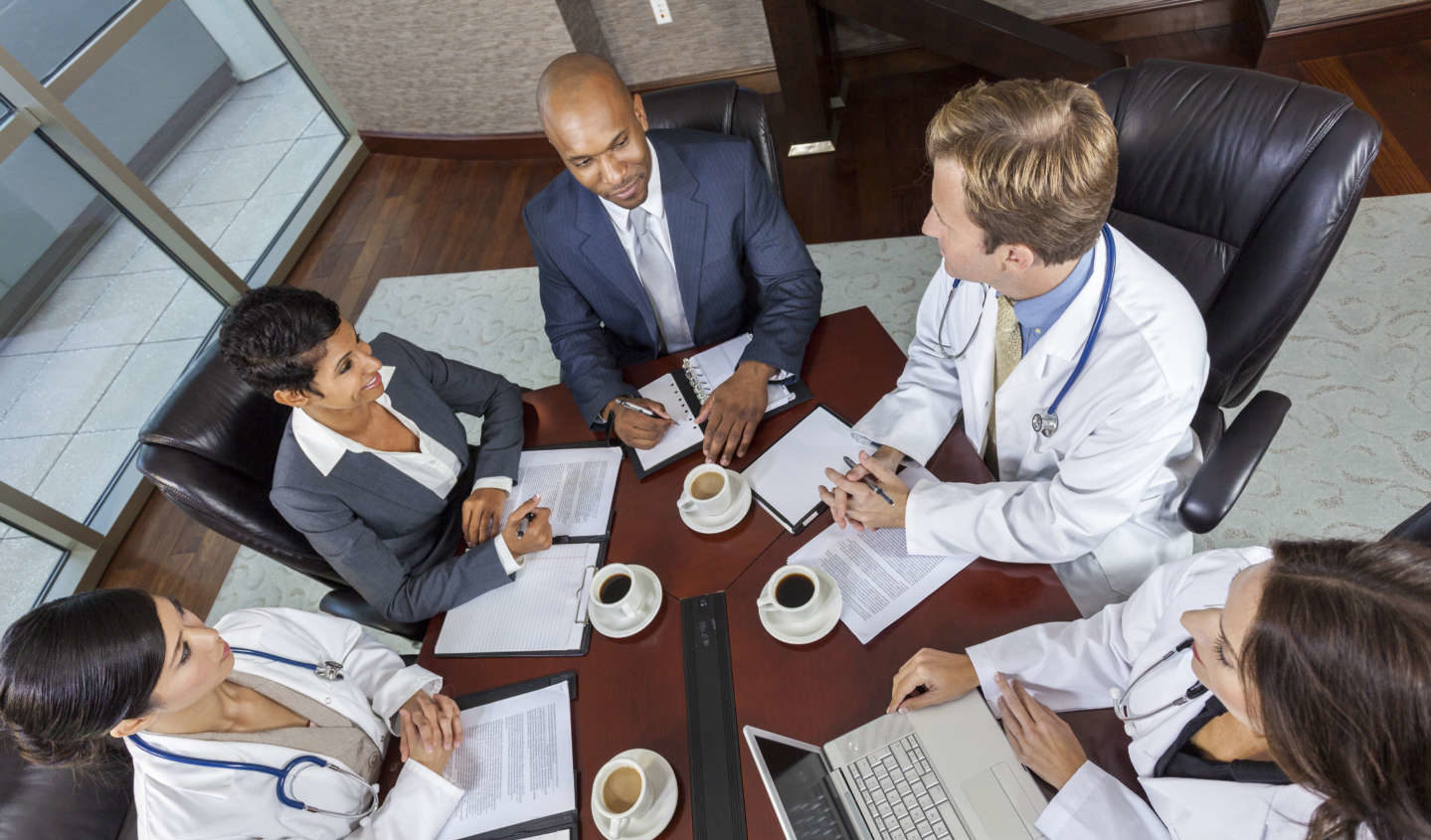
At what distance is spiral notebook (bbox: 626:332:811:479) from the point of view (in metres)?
1.63

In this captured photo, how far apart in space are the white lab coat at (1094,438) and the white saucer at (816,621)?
0.56 feet

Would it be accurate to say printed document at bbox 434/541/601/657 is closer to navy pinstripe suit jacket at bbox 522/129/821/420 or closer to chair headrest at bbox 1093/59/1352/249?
navy pinstripe suit jacket at bbox 522/129/821/420

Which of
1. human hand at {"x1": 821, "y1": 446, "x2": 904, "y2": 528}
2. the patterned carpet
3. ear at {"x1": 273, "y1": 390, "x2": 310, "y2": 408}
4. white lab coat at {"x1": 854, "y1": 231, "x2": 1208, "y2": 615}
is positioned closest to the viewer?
white lab coat at {"x1": 854, "y1": 231, "x2": 1208, "y2": 615}

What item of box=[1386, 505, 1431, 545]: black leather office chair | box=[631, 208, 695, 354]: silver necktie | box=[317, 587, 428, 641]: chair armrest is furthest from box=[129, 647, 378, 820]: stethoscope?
box=[1386, 505, 1431, 545]: black leather office chair

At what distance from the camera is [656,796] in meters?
1.14

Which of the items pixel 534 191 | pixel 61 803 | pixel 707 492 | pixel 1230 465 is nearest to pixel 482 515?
pixel 707 492

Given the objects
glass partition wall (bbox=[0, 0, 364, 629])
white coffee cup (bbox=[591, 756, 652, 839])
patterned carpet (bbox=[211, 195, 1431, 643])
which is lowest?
patterned carpet (bbox=[211, 195, 1431, 643])

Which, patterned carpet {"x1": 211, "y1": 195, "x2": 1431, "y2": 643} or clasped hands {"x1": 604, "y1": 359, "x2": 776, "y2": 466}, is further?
patterned carpet {"x1": 211, "y1": 195, "x2": 1431, "y2": 643}

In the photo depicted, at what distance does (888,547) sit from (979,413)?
1.30ft

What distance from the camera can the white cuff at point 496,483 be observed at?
1643 mm

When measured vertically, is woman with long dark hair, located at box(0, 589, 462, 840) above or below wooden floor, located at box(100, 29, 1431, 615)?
above

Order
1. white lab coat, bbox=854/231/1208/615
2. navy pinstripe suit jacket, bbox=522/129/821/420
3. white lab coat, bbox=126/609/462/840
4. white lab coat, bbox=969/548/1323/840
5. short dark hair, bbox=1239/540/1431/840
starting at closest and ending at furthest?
short dark hair, bbox=1239/540/1431/840
white lab coat, bbox=969/548/1323/840
white lab coat, bbox=126/609/462/840
white lab coat, bbox=854/231/1208/615
navy pinstripe suit jacket, bbox=522/129/821/420

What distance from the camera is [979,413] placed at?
5.27 feet

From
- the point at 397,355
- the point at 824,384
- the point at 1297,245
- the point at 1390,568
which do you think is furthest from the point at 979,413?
the point at 397,355
